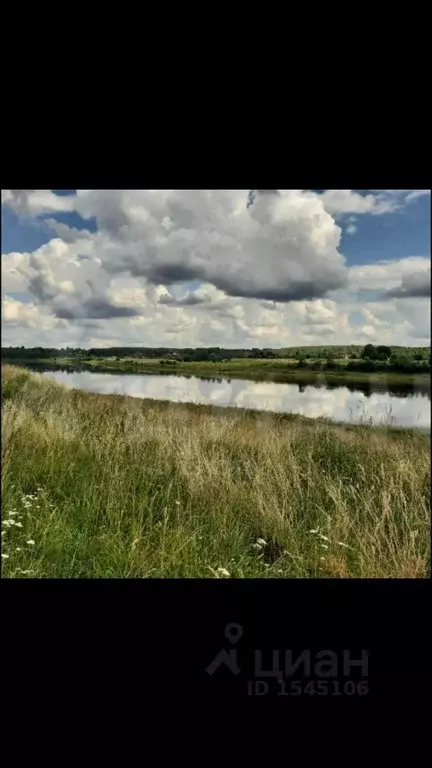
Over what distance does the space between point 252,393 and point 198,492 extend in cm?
58

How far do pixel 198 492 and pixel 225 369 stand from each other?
655 mm

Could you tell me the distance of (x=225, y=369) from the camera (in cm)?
234

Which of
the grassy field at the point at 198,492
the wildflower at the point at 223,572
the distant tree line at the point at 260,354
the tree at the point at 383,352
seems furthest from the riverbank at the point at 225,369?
the wildflower at the point at 223,572

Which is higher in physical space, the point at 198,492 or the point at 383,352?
the point at 383,352

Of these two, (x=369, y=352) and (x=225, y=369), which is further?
(x=225, y=369)

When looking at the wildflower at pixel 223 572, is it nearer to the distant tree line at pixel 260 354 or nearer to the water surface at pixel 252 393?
the water surface at pixel 252 393

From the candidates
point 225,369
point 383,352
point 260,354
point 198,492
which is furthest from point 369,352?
point 198,492

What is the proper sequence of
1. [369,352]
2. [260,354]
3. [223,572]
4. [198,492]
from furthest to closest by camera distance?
1. [198,492]
2. [260,354]
3. [369,352]
4. [223,572]

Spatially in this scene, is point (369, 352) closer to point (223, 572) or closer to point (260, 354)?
point (260, 354)

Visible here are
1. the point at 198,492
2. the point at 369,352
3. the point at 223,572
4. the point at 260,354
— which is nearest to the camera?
the point at 223,572

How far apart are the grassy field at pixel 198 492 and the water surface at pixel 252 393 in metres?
0.09

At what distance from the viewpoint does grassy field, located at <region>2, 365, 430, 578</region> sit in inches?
86.1

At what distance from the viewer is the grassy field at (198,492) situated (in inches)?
86.1

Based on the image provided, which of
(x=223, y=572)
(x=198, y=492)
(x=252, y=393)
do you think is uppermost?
(x=252, y=393)
